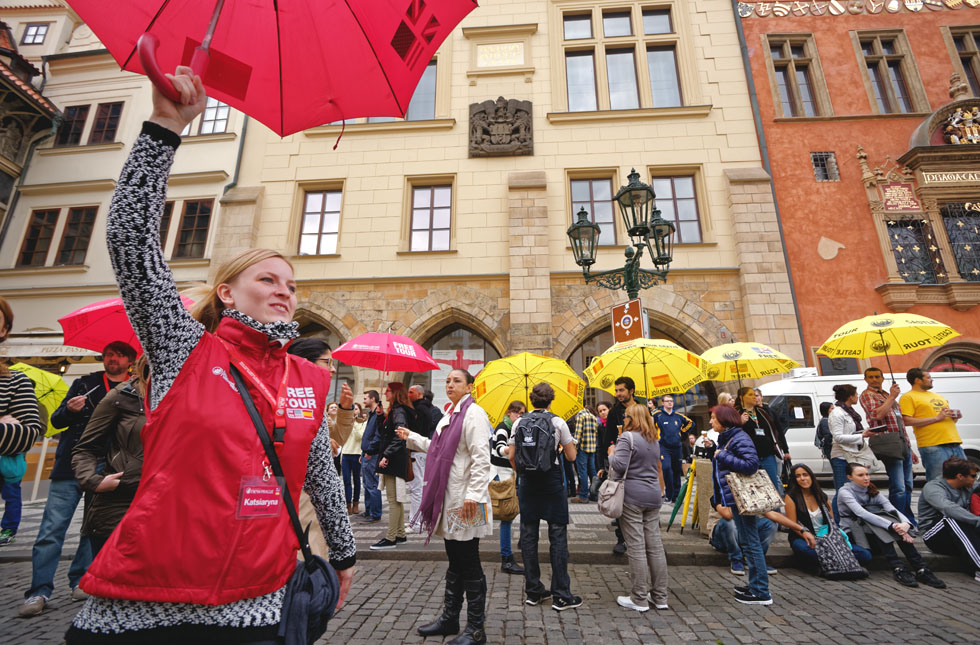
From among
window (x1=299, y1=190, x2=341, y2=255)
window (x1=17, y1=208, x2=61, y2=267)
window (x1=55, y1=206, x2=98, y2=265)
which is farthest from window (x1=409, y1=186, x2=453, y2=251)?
window (x1=17, y1=208, x2=61, y2=267)

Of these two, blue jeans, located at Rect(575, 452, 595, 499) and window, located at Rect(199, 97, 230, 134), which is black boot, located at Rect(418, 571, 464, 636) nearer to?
blue jeans, located at Rect(575, 452, 595, 499)

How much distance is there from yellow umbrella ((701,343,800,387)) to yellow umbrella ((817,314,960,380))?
0.73 m

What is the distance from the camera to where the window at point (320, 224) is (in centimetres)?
1295

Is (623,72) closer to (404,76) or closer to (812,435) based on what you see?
(812,435)

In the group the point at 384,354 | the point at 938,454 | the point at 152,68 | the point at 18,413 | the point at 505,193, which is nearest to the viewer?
the point at 152,68

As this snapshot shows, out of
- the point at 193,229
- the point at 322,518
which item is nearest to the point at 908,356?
the point at 322,518

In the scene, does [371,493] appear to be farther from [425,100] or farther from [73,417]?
[425,100]

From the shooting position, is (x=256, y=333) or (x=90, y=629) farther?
(x=256, y=333)

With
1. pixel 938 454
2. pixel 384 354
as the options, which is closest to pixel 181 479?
pixel 384 354

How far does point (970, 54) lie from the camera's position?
1374 cm

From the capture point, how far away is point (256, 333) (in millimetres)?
1305

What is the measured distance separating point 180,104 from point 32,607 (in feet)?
15.4

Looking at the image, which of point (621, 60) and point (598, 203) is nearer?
point (598, 203)

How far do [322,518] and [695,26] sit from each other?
56.1 ft
